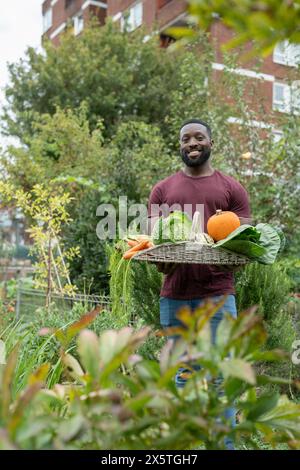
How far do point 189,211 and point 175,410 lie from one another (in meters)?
2.12

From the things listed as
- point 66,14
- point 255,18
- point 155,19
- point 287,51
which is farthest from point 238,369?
point 66,14

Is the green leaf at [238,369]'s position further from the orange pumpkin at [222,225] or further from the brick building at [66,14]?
the brick building at [66,14]

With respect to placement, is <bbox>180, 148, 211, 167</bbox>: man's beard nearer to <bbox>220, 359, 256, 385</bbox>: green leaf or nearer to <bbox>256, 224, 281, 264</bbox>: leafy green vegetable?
<bbox>256, 224, 281, 264</bbox>: leafy green vegetable

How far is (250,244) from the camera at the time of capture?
271 centimetres

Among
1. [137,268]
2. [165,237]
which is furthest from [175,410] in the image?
[137,268]

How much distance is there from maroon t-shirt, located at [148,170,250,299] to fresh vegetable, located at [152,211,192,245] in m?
0.27

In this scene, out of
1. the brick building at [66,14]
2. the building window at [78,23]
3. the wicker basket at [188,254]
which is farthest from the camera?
the building window at [78,23]

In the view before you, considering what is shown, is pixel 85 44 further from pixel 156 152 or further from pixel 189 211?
pixel 189 211

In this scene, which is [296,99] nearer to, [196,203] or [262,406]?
[196,203]

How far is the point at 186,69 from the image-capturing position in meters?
9.95

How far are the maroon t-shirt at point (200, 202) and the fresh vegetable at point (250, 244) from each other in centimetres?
37

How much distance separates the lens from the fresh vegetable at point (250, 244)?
269cm

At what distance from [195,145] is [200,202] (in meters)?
0.32

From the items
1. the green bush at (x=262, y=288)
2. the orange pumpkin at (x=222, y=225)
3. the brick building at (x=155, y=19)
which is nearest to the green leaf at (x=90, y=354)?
the orange pumpkin at (x=222, y=225)
